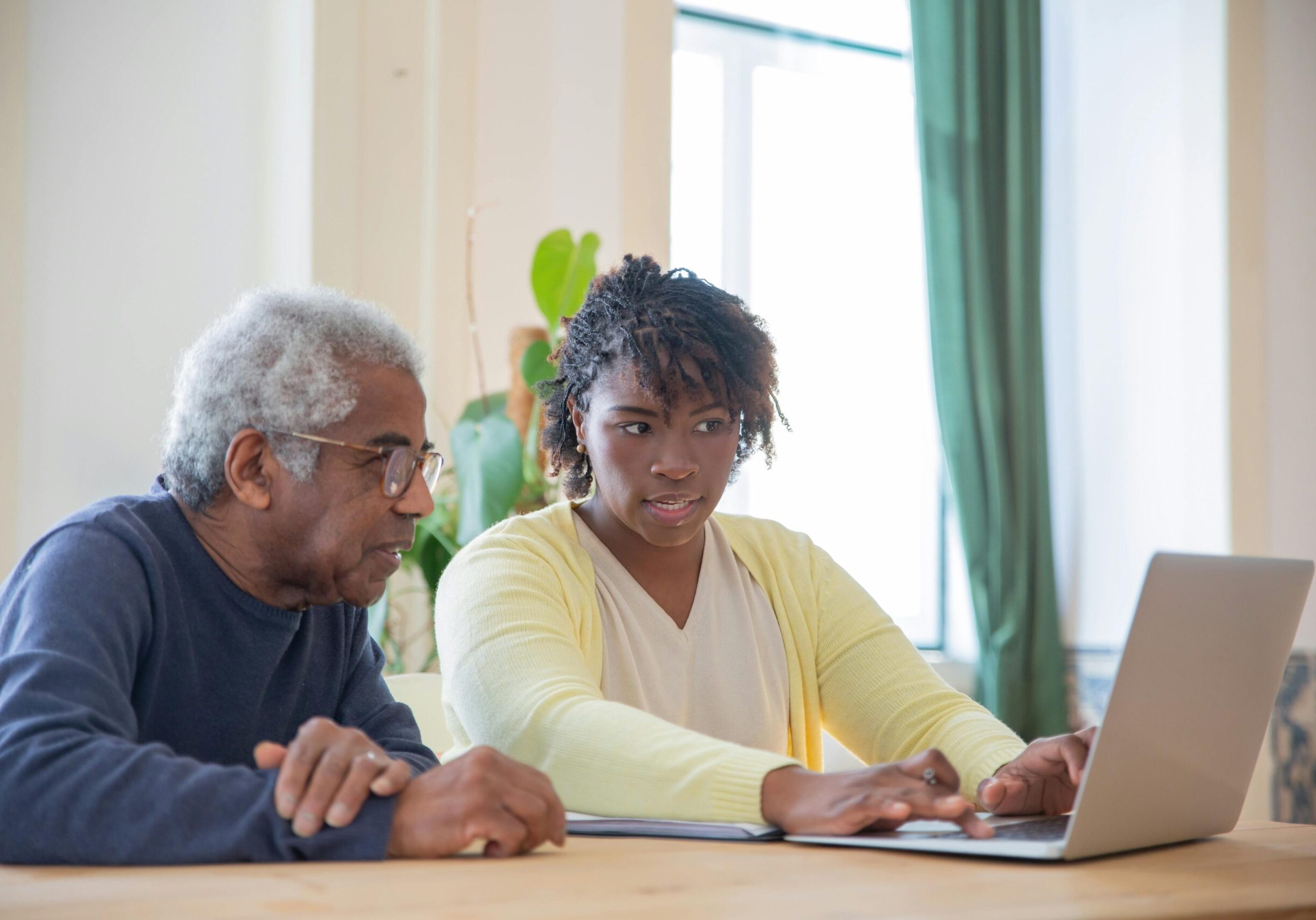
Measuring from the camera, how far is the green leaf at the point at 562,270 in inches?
107

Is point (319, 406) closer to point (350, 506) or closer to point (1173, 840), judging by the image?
point (350, 506)

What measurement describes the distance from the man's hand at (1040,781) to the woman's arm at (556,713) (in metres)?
0.29

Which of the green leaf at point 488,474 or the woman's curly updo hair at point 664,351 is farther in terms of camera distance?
the green leaf at point 488,474

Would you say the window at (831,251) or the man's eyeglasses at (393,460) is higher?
the window at (831,251)

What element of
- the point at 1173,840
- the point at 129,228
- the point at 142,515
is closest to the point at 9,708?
the point at 142,515

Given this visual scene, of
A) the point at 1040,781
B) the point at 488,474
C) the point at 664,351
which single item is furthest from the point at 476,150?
the point at 1040,781

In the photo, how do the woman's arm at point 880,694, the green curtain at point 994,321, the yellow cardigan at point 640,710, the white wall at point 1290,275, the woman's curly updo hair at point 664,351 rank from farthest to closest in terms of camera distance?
the green curtain at point 994,321, the white wall at point 1290,275, the woman's curly updo hair at point 664,351, the woman's arm at point 880,694, the yellow cardigan at point 640,710

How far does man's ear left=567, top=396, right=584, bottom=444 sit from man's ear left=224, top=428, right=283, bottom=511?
56 cm

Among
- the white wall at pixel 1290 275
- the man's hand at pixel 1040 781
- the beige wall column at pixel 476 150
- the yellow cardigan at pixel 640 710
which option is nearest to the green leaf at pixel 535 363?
the beige wall column at pixel 476 150

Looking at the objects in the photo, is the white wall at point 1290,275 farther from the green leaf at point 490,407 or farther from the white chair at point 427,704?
the white chair at point 427,704

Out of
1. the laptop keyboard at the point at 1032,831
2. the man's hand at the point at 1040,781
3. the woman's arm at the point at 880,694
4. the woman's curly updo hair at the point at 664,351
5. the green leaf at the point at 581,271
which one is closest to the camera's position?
the laptop keyboard at the point at 1032,831

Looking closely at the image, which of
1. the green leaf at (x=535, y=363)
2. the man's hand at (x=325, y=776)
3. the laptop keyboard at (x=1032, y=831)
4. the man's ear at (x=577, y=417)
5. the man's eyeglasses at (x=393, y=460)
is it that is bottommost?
the laptop keyboard at (x=1032, y=831)

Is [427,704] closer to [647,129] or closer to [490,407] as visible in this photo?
[490,407]

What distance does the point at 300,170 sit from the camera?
2889 mm
